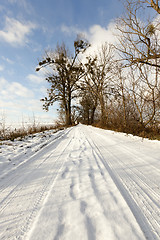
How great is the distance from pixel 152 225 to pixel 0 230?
1.49 m

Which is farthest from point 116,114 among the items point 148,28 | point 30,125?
point 30,125

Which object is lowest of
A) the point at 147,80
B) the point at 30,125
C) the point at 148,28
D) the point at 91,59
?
the point at 30,125

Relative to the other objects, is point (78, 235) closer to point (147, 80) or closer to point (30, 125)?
point (147, 80)

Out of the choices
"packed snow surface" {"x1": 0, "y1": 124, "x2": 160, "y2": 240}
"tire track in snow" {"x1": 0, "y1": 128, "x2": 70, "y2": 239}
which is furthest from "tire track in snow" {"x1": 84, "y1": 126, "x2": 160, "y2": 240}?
"tire track in snow" {"x1": 0, "y1": 128, "x2": 70, "y2": 239}

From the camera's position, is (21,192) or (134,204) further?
(21,192)

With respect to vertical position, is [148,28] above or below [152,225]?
above

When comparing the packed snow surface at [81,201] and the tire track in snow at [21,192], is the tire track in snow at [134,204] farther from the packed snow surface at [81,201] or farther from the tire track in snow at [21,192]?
the tire track in snow at [21,192]

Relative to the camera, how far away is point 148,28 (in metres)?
4.20

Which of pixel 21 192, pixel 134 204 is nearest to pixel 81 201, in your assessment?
pixel 134 204

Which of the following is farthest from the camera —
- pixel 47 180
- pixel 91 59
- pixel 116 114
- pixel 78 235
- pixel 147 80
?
pixel 91 59

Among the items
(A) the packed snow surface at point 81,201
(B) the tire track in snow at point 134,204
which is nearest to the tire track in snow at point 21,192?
(A) the packed snow surface at point 81,201

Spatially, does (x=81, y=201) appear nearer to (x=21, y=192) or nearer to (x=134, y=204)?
(x=134, y=204)

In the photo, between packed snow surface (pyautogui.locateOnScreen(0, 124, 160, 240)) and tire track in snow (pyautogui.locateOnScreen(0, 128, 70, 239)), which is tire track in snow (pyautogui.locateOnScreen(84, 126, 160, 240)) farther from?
tire track in snow (pyautogui.locateOnScreen(0, 128, 70, 239))

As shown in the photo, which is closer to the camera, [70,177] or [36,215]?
[36,215]
